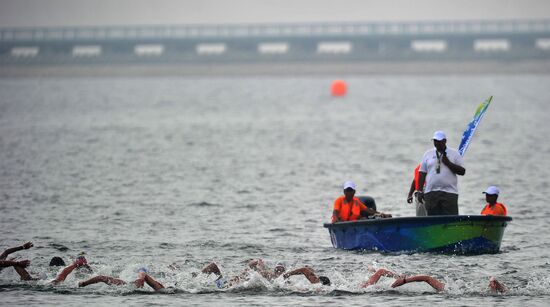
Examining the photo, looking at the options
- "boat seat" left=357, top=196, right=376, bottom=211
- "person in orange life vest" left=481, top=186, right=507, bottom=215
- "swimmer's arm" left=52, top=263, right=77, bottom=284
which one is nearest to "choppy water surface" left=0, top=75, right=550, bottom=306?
"swimmer's arm" left=52, top=263, right=77, bottom=284

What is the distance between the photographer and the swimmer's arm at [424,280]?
21.0 m

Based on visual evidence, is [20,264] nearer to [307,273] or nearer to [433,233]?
[307,273]

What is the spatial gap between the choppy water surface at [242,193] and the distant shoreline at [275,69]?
7315 cm

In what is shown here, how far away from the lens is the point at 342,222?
25.1 meters

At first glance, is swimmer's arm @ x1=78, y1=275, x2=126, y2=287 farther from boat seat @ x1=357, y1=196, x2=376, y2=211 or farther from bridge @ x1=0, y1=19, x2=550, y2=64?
bridge @ x1=0, y1=19, x2=550, y2=64

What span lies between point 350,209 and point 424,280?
4.63 metres

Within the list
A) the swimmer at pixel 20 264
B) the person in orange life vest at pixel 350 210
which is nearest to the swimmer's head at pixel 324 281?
the person in orange life vest at pixel 350 210

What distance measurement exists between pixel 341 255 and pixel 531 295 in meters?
5.08

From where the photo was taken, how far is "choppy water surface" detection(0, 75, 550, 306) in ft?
71.9

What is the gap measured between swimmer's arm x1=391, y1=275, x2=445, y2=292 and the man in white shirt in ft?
10.2

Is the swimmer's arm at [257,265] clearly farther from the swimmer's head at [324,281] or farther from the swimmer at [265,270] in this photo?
the swimmer's head at [324,281]

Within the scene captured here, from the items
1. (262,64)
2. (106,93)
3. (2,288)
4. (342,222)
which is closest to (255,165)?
(342,222)

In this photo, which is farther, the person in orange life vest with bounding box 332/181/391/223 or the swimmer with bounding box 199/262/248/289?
the person in orange life vest with bounding box 332/181/391/223

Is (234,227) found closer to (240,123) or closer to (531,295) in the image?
(531,295)
